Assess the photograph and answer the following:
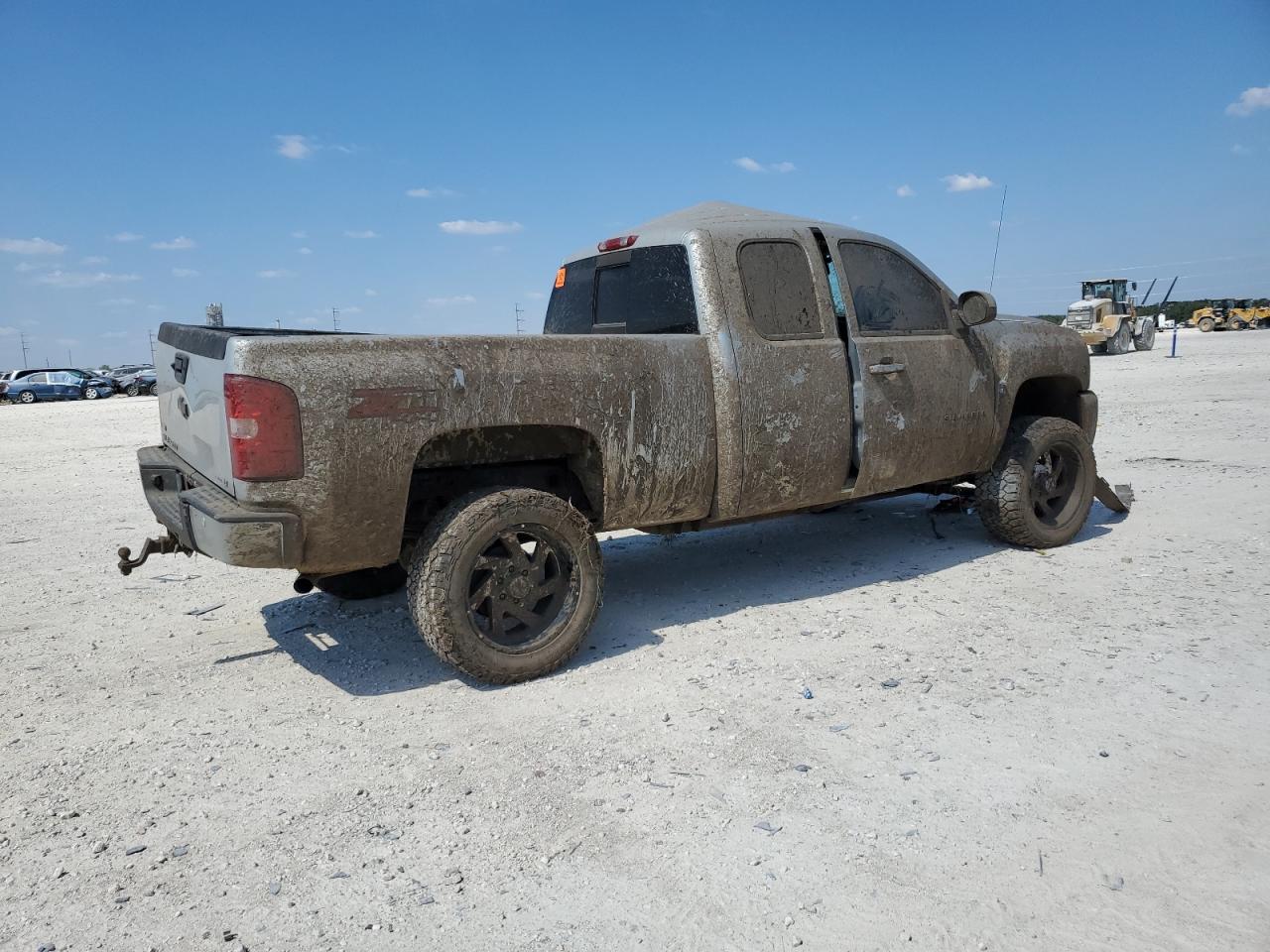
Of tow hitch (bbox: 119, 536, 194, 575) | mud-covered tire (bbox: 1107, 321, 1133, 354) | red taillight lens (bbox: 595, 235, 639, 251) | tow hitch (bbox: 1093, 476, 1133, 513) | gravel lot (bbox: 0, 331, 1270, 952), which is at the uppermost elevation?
red taillight lens (bbox: 595, 235, 639, 251)

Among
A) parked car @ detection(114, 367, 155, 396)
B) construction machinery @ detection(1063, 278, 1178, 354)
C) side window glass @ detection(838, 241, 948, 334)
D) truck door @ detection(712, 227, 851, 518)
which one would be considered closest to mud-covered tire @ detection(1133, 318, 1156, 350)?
construction machinery @ detection(1063, 278, 1178, 354)

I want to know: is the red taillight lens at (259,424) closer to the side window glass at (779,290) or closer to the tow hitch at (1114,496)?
the side window glass at (779,290)

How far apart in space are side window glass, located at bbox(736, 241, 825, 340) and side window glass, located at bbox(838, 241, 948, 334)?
1.11 feet

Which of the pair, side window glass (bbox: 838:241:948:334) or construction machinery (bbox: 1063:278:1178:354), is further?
construction machinery (bbox: 1063:278:1178:354)

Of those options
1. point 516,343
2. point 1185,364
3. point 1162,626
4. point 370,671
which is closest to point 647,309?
point 516,343

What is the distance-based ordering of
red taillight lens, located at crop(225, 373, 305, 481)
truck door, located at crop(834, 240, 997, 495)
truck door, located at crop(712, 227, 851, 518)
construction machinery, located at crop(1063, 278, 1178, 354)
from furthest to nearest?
construction machinery, located at crop(1063, 278, 1178, 354), truck door, located at crop(834, 240, 997, 495), truck door, located at crop(712, 227, 851, 518), red taillight lens, located at crop(225, 373, 305, 481)

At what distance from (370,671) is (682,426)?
1.87 meters

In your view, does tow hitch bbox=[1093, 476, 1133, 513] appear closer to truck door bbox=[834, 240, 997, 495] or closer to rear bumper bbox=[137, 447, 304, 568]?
truck door bbox=[834, 240, 997, 495]

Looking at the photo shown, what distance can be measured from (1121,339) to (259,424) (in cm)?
3154

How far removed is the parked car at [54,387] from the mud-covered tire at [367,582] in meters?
36.4

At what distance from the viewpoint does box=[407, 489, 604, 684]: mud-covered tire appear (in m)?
3.71

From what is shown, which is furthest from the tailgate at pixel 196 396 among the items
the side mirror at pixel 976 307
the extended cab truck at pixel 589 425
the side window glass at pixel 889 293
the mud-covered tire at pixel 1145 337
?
the mud-covered tire at pixel 1145 337

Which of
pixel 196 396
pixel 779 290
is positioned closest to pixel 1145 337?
pixel 779 290

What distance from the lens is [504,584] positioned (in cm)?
392
